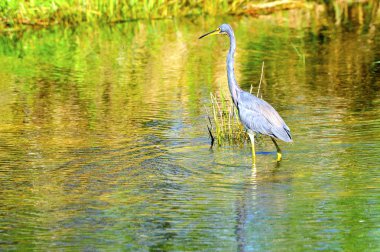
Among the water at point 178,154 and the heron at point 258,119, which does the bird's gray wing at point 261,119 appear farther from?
the water at point 178,154

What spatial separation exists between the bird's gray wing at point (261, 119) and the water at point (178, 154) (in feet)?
1.03

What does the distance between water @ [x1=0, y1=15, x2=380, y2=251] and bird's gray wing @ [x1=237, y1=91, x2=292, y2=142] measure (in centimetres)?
31

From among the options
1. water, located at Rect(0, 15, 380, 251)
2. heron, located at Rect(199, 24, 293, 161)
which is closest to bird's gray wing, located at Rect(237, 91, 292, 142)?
heron, located at Rect(199, 24, 293, 161)

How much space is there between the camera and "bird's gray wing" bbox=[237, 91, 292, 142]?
421 inches

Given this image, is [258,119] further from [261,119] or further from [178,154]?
[178,154]

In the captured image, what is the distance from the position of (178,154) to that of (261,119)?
1.05 metres

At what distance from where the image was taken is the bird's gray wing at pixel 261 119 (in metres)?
10.7

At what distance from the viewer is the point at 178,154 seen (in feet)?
36.0

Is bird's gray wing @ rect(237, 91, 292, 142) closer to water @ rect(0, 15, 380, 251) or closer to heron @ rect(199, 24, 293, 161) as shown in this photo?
heron @ rect(199, 24, 293, 161)

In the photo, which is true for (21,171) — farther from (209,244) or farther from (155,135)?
(209,244)

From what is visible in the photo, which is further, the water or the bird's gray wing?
the bird's gray wing

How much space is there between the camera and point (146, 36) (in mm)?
22422

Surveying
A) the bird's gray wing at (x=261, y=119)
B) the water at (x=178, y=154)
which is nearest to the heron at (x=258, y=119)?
the bird's gray wing at (x=261, y=119)

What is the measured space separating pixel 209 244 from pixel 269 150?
12.8 ft
